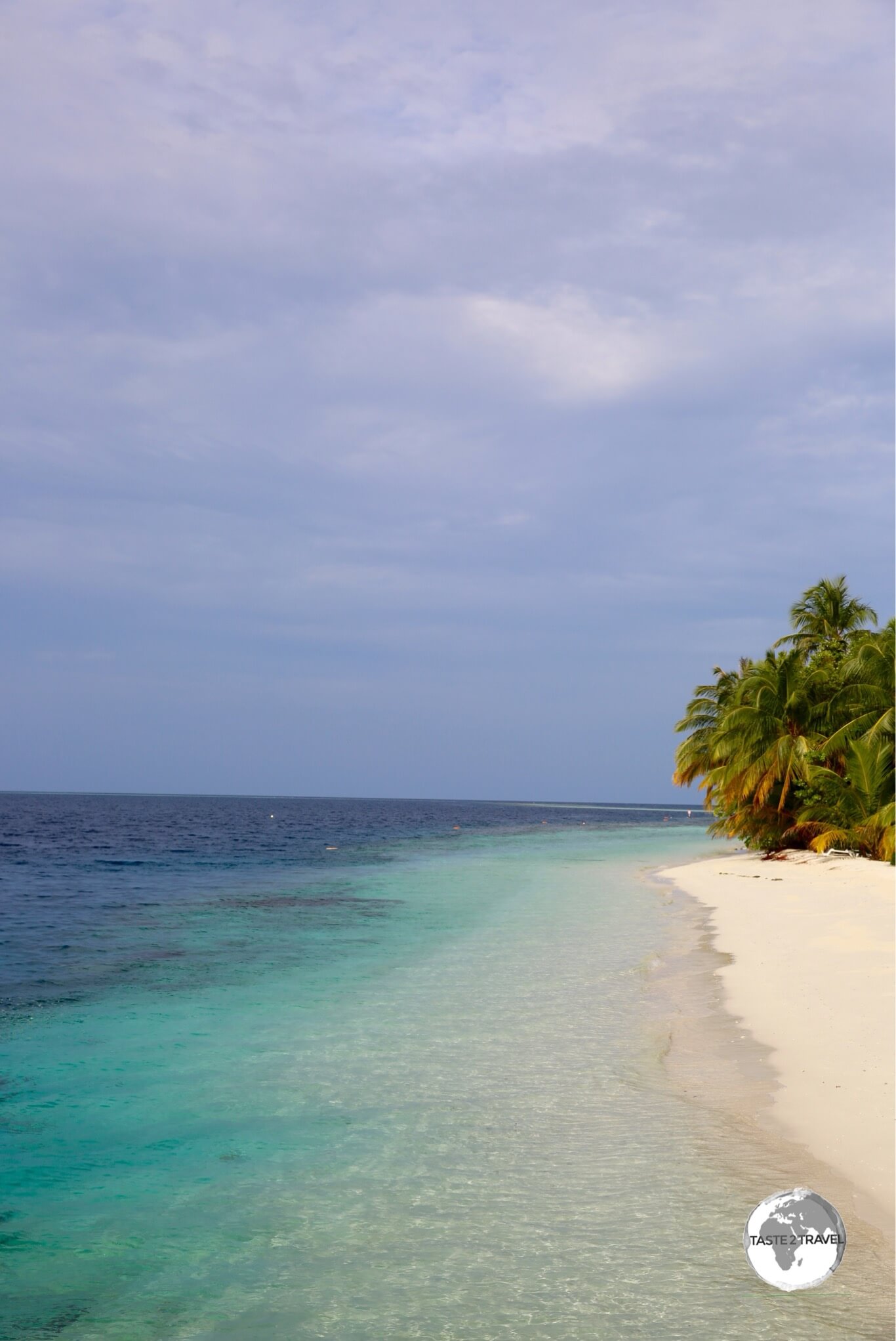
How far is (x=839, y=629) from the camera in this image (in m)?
37.7

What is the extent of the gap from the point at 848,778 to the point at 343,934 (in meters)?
17.2

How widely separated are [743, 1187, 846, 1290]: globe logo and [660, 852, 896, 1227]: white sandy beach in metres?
1.15

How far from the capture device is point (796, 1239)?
4.35 m

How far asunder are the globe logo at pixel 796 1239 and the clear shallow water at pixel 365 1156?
0.66 ft

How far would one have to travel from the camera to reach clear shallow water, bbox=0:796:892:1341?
4.77 m

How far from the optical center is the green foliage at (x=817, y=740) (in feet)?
86.2

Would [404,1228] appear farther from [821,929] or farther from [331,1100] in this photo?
[821,929]

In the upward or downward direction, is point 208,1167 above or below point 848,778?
below

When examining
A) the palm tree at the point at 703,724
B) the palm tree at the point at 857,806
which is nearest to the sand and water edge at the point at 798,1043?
the palm tree at the point at 857,806

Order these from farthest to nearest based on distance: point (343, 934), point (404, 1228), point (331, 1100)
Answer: point (343, 934), point (331, 1100), point (404, 1228)

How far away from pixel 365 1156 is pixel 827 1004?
20.3ft

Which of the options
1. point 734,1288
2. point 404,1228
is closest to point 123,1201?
point 404,1228

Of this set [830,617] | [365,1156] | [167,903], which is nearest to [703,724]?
[830,617]

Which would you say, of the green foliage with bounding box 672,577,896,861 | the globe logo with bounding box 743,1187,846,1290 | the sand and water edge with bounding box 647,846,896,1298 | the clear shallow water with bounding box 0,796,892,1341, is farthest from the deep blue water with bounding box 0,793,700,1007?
the green foliage with bounding box 672,577,896,861
